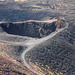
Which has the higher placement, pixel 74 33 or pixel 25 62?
pixel 74 33

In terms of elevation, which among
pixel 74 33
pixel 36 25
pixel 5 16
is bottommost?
pixel 5 16

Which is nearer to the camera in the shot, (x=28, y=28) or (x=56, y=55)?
(x=56, y=55)

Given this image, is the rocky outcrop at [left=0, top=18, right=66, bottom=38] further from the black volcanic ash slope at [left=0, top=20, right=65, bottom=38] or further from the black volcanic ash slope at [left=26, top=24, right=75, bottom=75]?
the black volcanic ash slope at [left=26, top=24, right=75, bottom=75]

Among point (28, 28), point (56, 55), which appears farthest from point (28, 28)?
point (56, 55)

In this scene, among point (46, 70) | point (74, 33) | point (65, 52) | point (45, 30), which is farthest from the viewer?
point (45, 30)

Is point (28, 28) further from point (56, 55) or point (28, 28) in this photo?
point (56, 55)

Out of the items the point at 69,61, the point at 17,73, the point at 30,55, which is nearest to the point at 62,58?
the point at 69,61

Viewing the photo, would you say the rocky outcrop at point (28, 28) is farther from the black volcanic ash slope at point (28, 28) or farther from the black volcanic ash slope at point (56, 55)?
the black volcanic ash slope at point (56, 55)

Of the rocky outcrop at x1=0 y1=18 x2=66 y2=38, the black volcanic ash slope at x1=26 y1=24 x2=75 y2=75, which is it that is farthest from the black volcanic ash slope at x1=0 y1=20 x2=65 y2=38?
the black volcanic ash slope at x1=26 y1=24 x2=75 y2=75

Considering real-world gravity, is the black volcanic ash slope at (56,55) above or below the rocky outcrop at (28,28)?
above

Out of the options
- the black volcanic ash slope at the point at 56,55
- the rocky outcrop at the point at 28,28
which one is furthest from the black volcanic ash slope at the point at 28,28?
the black volcanic ash slope at the point at 56,55

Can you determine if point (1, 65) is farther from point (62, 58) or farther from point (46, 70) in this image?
point (62, 58)
